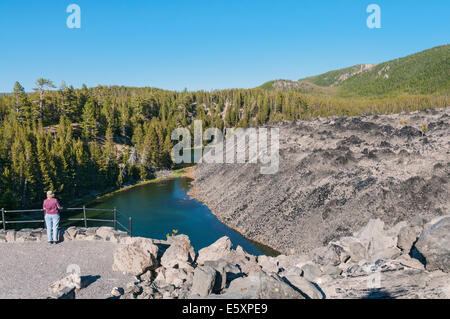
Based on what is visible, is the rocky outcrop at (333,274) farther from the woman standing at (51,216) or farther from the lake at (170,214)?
the lake at (170,214)

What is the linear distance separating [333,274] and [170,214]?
1253 inches

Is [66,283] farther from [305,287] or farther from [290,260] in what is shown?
[290,260]

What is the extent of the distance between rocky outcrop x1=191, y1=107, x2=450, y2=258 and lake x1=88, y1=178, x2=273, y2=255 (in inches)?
66.0

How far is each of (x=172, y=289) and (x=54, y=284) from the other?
4372 millimetres

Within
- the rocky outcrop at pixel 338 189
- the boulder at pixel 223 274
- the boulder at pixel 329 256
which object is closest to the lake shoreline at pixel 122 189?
the rocky outcrop at pixel 338 189

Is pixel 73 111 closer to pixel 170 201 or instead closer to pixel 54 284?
pixel 170 201

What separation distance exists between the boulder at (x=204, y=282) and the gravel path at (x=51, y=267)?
3.11m

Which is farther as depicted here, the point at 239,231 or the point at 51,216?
the point at 239,231

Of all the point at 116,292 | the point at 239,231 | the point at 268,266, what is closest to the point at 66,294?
the point at 116,292

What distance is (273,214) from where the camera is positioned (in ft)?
107

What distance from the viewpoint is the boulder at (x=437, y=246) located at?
9.52 m

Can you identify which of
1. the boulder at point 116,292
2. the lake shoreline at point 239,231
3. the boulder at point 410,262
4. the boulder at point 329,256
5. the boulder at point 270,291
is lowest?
the lake shoreline at point 239,231

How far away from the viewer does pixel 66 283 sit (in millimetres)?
10570
